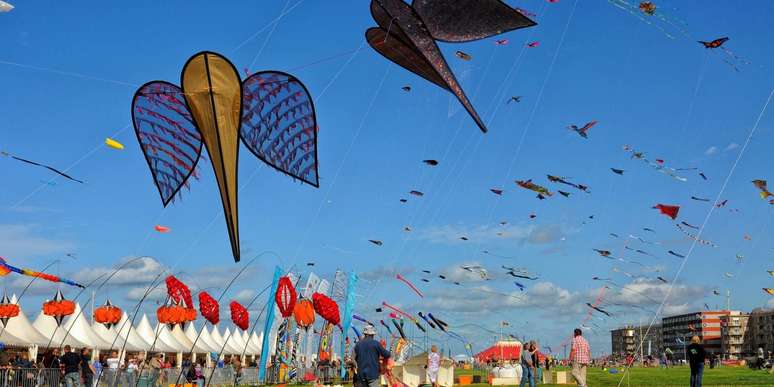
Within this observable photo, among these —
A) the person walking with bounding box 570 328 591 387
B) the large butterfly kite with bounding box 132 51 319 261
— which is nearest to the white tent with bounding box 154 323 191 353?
the large butterfly kite with bounding box 132 51 319 261

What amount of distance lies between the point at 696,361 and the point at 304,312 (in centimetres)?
2105

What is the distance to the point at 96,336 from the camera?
4269 cm

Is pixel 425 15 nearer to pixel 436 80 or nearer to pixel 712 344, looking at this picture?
pixel 436 80

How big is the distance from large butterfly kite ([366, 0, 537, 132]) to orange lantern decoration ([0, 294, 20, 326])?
23.8 metres

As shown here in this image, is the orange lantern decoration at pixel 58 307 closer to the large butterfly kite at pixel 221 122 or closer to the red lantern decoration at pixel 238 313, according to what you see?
the red lantern decoration at pixel 238 313

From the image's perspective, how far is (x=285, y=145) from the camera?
66.3ft

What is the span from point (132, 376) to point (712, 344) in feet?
618

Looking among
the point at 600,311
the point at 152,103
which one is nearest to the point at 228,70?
the point at 152,103

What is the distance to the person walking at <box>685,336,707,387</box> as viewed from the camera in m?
15.4

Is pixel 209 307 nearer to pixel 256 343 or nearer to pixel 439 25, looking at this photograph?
pixel 439 25

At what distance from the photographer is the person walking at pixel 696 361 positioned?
1540 centimetres

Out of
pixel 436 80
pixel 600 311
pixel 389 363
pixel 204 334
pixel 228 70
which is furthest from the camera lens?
Result: pixel 204 334

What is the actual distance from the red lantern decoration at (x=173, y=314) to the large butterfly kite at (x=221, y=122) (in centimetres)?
1838

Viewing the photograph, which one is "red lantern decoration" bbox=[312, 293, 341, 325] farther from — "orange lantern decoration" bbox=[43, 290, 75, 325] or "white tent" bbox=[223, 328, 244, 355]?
"white tent" bbox=[223, 328, 244, 355]
